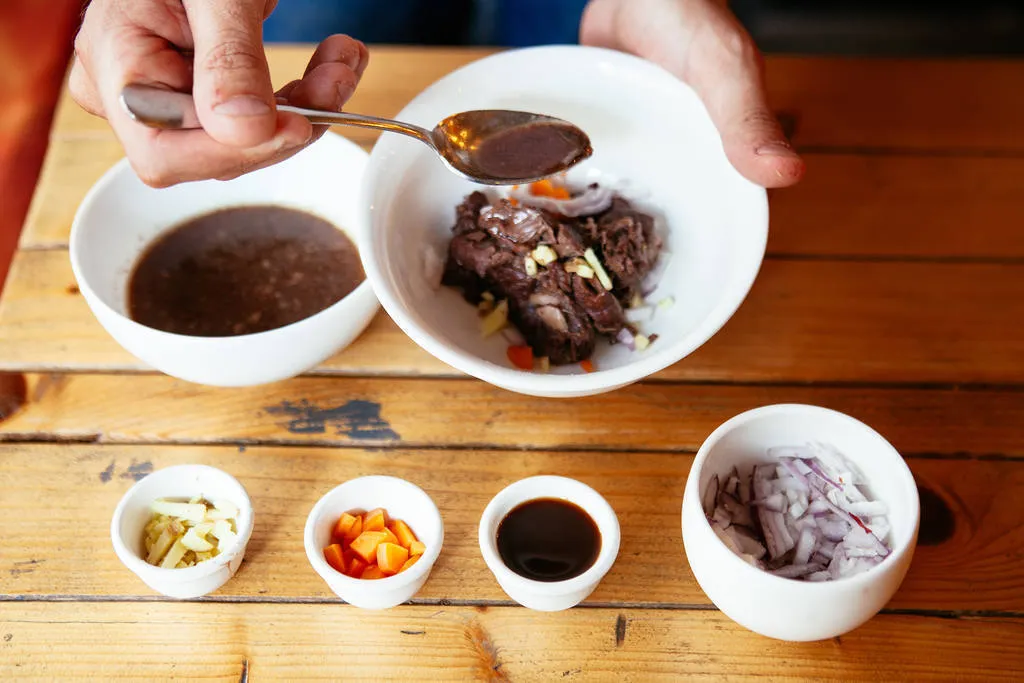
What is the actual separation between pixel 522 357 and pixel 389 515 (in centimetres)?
40

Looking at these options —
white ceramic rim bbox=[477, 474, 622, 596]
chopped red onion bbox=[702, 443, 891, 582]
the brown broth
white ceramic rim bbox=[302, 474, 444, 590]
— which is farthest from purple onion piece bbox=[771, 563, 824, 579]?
the brown broth

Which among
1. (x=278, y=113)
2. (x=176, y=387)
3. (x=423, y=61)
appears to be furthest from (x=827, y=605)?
(x=423, y=61)

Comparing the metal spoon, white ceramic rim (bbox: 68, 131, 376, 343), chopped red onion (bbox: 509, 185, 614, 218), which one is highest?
the metal spoon

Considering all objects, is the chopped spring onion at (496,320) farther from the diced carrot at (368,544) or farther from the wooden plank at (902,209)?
the wooden plank at (902,209)

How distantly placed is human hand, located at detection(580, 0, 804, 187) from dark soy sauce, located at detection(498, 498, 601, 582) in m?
0.72

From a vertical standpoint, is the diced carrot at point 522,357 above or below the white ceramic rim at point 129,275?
below

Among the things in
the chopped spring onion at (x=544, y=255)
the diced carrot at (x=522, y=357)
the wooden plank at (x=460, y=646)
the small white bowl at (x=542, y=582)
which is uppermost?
the chopped spring onion at (x=544, y=255)

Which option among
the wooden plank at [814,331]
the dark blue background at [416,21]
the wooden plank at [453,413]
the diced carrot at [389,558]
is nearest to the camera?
the diced carrot at [389,558]

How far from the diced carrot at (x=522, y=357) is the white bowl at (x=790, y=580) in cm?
42

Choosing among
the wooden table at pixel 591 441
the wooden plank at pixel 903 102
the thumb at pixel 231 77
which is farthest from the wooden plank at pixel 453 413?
the wooden plank at pixel 903 102

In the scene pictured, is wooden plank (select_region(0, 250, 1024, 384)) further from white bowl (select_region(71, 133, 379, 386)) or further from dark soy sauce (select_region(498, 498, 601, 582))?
dark soy sauce (select_region(498, 498, 601, 582))

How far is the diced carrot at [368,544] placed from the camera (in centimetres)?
144

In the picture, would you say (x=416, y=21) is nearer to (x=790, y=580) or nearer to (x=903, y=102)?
(x=903, y=102)

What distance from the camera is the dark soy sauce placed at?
56.4 inches
